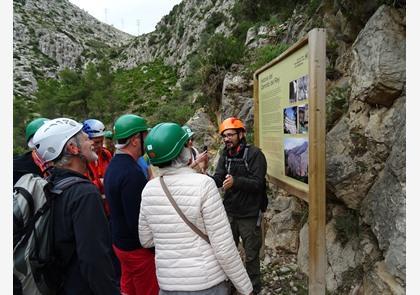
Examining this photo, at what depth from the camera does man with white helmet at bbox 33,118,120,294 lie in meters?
1.84

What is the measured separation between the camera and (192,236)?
2205 millimetres

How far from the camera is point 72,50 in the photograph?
7256 cm

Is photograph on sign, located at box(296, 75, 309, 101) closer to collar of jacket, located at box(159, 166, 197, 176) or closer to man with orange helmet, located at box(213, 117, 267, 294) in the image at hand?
man with orange helmet, located at box(213, 117, 267, 294)

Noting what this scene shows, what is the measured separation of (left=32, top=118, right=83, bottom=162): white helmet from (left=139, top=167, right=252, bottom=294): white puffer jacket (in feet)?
2.23

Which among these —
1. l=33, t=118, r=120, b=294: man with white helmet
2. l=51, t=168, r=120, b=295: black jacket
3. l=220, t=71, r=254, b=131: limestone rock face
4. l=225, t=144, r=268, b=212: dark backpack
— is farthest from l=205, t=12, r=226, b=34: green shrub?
l=51, t=168, r=120, b=295: black jacket

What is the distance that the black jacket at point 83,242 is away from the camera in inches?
72.4

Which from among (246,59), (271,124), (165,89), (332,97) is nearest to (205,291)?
(271,124)

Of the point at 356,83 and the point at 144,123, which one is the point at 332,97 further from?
the point at 144,123

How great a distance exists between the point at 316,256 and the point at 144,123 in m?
2.02

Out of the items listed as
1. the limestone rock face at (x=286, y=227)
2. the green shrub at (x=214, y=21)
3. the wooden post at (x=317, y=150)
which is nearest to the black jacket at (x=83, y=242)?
the wooden post at (x=317, y=150)

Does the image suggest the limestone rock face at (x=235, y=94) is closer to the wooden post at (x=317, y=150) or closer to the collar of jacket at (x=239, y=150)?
the collar of jacket at (x=239, y=150)

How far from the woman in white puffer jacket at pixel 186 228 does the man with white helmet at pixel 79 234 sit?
416mm

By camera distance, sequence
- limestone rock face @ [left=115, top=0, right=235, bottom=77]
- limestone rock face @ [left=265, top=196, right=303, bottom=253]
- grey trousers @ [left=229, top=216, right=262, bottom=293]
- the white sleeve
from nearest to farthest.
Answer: the white sleeve → grey trousers @ [left=229, top=216, right=262, bottom=293] → limestone rock face @ [left=265, top=196, right=303, bottom=253] → limestone rock face @ [left=115, top=0, right=235, bottom=77]

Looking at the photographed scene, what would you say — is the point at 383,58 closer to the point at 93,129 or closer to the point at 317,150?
the point at 317,150
